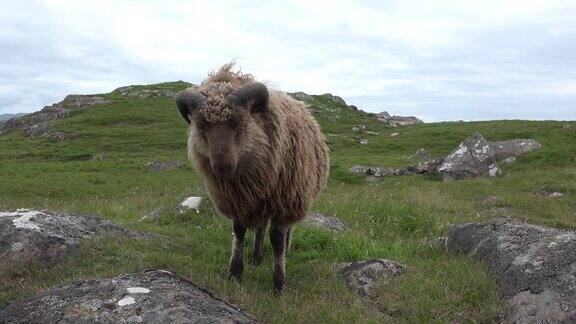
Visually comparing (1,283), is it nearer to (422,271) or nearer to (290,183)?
(290,183)

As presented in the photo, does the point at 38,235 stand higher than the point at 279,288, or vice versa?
the point at 38,235

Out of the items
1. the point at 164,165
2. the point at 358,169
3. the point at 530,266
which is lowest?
the point at 164,165

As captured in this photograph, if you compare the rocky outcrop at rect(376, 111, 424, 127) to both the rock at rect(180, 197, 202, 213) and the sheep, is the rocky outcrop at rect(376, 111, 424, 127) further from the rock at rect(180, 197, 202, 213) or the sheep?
the sheep

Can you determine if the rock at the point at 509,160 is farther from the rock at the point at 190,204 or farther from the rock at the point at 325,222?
the rock at the point at 190,204

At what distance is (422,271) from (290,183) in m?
2.70

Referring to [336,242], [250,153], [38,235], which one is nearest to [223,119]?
[250,153]

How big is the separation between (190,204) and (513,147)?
1193 inches

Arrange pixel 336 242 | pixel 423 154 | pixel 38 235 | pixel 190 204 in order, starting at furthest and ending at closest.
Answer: pixel 423 154, pixel 190 204, pixel 336 242, pixel 38 235

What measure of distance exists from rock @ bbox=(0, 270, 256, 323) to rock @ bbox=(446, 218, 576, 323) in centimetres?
355

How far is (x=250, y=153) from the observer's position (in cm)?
839

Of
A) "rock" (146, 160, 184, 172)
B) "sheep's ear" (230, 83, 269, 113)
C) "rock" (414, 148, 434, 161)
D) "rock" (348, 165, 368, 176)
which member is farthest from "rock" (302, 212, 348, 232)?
"rock" (414, 148, 434, 161)

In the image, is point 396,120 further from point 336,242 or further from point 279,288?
point 279,288

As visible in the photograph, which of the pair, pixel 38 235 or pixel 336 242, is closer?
pixel 38 235

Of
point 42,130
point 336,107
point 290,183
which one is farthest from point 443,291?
point 336,107
